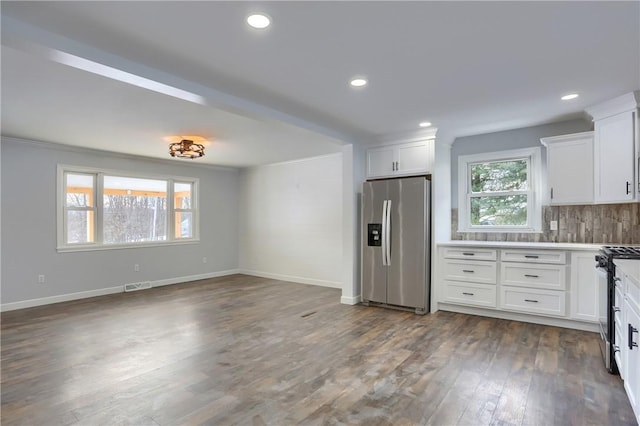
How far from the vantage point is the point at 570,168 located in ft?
12.7

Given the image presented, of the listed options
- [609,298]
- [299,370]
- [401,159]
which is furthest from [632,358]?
[401,159]

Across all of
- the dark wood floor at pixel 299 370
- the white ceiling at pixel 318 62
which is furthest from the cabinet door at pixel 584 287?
the white ceiling at pixel 318 62

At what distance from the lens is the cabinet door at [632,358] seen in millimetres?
1904

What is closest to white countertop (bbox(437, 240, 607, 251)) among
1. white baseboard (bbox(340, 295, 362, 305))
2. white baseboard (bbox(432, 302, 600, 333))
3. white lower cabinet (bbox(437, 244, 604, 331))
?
white lower cabinet (bbox(437, 244, 604, 331))

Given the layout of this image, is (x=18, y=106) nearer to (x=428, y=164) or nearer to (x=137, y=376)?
(x=137, y=376)

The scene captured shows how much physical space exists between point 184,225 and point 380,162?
4.42 metres

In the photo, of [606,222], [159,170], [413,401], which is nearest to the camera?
[413,401]

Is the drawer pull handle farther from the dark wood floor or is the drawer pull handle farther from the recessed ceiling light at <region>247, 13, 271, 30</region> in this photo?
the recessed ceiling light at <region>247, 13, 271, 30</region>

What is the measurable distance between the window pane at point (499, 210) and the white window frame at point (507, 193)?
0.06 m

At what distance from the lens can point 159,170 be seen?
6.64 meters

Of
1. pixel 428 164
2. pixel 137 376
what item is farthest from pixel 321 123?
pixel 137 376

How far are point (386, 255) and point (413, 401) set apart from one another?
251cm

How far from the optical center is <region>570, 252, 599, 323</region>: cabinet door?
3.59 metres

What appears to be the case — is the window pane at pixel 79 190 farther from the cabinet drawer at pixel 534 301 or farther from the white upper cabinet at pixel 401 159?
the cabinet drawer at pixel 534 301
